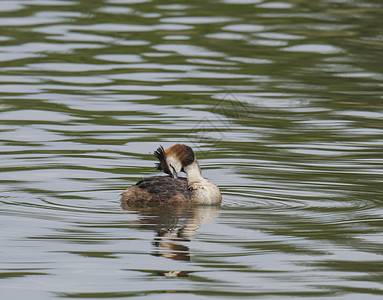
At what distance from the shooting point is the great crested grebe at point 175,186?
12.0 metres

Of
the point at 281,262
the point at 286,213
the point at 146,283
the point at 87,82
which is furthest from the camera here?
the point at 87,82

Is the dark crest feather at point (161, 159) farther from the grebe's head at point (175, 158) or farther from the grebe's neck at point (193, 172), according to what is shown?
the grebe's neck at point (193, 172)

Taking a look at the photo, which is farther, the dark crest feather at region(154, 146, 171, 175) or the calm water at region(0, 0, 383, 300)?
the dark crest feather at region(154, 146, 171, 175)

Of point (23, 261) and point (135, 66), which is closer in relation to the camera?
point (23, 261)

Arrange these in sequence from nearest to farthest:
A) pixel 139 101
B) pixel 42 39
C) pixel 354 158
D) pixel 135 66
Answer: pixel 354 158 → pixel 139 101 → pixel 135 66 → pixel 42 39

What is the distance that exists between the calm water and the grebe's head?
0.60m

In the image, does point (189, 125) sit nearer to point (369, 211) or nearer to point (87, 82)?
point (87, 82)

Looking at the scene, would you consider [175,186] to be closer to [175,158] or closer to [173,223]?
[175,158]

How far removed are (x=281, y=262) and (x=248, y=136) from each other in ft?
21.2

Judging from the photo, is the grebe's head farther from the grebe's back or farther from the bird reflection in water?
the bird reflection in water

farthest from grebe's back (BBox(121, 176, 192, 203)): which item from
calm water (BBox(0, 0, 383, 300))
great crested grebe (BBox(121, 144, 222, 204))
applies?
calm water (BBox(0, 0, 383, 300))

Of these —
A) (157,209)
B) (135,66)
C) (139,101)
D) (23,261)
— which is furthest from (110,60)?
(23,261)

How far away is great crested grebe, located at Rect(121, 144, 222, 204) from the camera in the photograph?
12.0 meters

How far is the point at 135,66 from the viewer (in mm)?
21406
